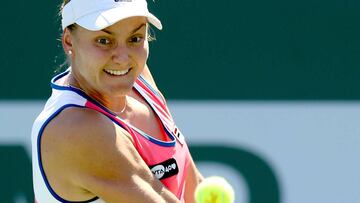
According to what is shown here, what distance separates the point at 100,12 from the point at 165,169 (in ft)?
1.43

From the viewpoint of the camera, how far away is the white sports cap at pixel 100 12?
2.01 m

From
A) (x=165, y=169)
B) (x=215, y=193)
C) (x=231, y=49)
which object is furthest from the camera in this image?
(x=231, y=49)

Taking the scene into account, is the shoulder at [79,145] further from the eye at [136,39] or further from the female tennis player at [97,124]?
the eye at [136,39]

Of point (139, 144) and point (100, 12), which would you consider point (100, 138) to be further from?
point (100, 12)

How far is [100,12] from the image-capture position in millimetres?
2037

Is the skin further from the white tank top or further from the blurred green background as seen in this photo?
the blurred green background

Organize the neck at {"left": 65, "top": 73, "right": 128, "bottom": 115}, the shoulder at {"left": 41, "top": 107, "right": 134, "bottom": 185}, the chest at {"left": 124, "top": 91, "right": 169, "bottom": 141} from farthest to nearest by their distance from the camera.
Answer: the chest at {"left": 124, "top": 91, "right": 169, "bottom": 141} → the neck at {"left": 65, "top": 73, "right": 128, "bottom": 115} → the shoulder at {"left": 41, "top": 107, "right": 134, "bottom": 185}

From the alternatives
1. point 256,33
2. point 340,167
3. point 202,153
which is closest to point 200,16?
point 256,33

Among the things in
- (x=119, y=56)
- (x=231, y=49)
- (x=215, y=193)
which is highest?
(x=231, y=49)

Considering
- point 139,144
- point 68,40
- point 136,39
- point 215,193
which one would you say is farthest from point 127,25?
point 215,193

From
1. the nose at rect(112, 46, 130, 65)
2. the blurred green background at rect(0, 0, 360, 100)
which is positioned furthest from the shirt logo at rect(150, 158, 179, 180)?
the blurred green background at rect(0, 0, 360, 100)

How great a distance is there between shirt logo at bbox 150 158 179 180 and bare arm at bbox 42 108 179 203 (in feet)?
0.42

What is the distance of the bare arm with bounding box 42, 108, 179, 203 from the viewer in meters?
2.00

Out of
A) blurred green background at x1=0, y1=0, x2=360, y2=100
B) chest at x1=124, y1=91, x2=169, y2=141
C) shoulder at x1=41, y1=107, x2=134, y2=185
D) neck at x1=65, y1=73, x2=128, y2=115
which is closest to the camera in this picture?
shoulder at x1=41, y1=107, x2=134, y2=185
